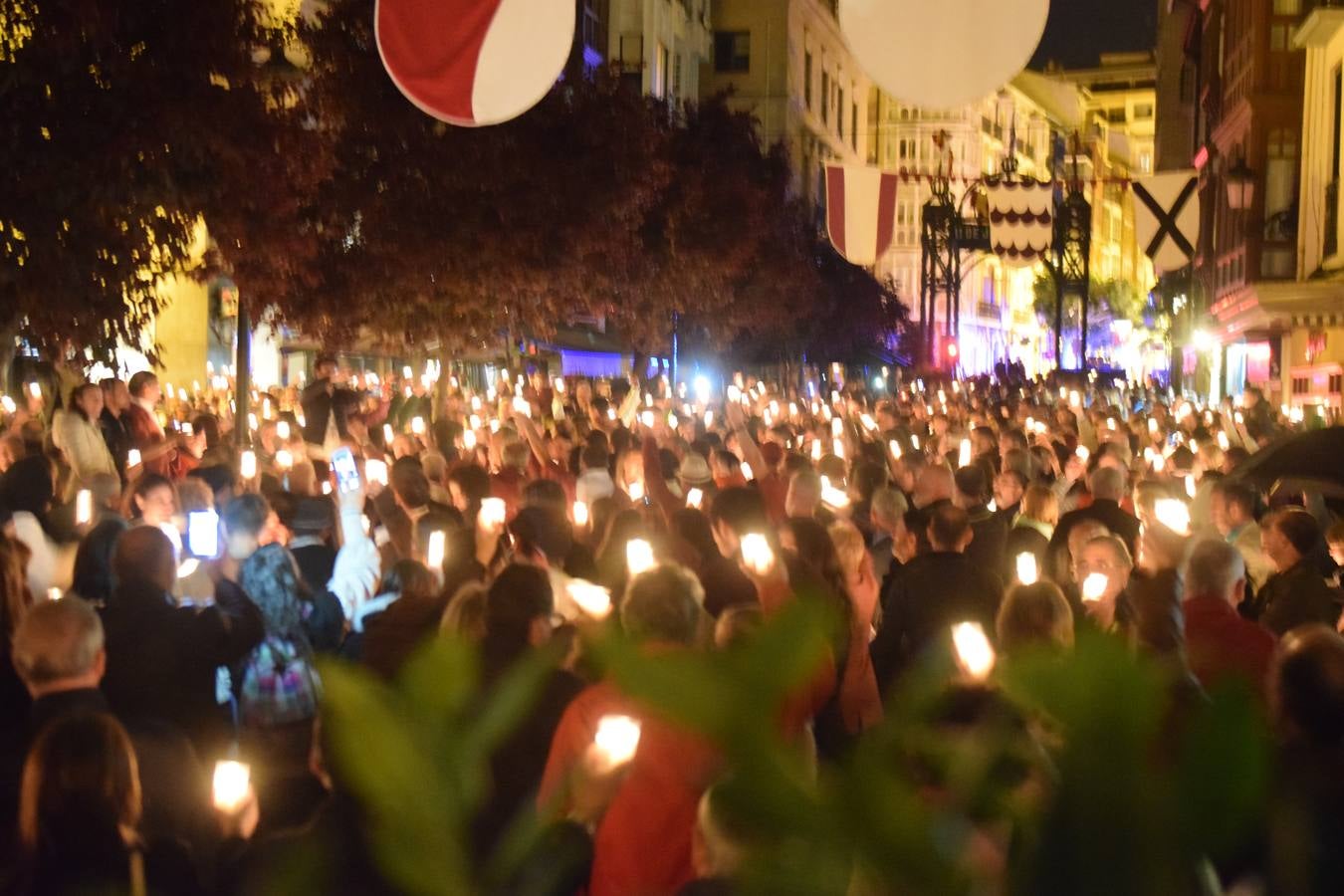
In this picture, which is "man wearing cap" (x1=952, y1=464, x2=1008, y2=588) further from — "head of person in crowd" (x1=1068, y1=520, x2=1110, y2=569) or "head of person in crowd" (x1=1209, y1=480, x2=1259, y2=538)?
"head of person in crowd" (x1=1209, y1=480, x2=1259, y2=538)

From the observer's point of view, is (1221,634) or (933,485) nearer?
(1221,634)

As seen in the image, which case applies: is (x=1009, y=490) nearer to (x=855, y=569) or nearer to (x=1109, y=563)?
(x=1109, y=563)

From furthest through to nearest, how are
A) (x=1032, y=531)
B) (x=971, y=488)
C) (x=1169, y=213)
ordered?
(x=1169, y=213)
(x=971, y=488)
(x=1032, y=531)

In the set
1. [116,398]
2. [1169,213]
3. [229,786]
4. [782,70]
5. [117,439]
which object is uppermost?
[782,70]

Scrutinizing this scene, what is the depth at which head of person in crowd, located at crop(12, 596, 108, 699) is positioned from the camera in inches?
173

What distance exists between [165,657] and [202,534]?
107 inches

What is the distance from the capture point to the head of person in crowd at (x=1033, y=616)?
4926 mm

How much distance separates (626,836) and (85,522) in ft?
18.7

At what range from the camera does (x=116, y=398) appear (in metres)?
12.2

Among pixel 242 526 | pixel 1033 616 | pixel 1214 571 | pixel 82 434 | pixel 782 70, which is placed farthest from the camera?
pixel 782 70

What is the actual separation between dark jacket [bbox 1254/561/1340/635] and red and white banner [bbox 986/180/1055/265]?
2343 centimetres

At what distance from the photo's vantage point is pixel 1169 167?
63.0 meters

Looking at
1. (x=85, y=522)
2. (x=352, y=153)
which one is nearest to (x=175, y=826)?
(x=85, y=522)

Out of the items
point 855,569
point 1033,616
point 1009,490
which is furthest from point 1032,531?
point 1033,616
